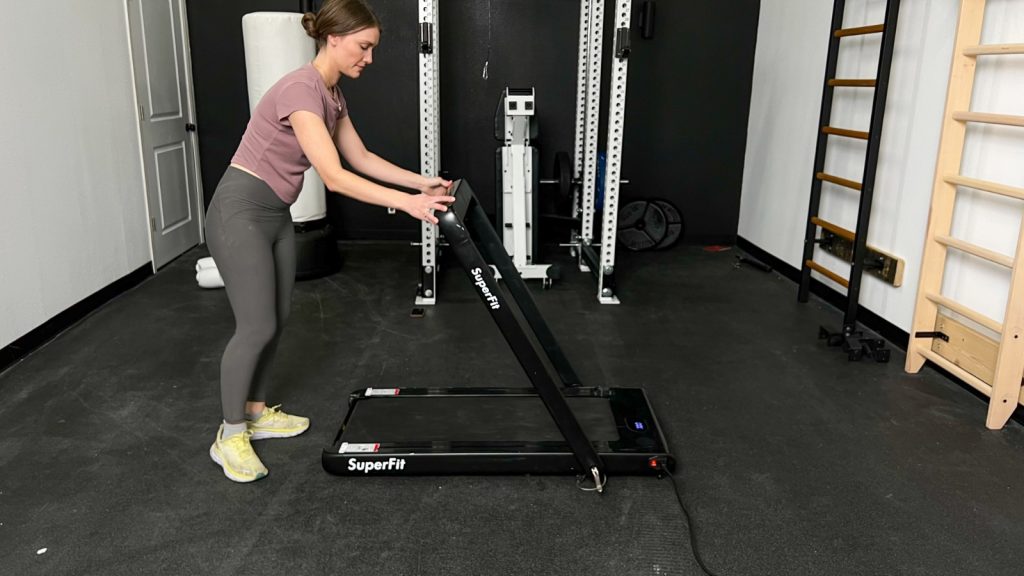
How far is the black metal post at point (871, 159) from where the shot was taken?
3299 mm

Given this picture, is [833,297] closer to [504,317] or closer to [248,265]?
[504,317]

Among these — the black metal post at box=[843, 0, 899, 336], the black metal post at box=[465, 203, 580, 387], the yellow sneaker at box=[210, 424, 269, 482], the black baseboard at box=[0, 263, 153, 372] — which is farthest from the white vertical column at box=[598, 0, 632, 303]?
the black baseboard at box=[0, 263, 153, 372]

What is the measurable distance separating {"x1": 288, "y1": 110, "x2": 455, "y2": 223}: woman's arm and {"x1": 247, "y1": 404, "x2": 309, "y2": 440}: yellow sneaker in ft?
3.32

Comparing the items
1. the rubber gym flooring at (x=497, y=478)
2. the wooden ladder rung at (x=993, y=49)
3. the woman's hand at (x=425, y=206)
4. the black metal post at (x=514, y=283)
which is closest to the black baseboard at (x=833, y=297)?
the rubber gym flooring at (x=497, y=478)

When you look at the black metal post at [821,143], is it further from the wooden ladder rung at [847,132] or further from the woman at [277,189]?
the woman at [277,189]

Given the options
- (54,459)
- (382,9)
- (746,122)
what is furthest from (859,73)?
(54,459)

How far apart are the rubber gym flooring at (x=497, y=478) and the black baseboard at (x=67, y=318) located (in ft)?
0.18

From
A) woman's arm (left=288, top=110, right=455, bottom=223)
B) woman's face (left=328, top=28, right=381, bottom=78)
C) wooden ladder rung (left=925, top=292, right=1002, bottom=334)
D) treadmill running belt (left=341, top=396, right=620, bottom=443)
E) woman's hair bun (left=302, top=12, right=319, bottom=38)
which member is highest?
woman's hair bun (left=302, top=12, right=319, bottom=38)

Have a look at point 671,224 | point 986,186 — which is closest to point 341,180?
point 986,186

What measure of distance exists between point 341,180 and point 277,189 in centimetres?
33

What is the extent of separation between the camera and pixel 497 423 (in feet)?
8.27

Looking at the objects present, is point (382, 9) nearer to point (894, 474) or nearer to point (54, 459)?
point (54, 459)

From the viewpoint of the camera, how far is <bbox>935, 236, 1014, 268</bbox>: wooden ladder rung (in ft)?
8.73

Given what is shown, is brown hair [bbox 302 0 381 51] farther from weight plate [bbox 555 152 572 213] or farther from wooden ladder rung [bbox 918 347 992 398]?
weight plate [bbox 555 152 572 213]
